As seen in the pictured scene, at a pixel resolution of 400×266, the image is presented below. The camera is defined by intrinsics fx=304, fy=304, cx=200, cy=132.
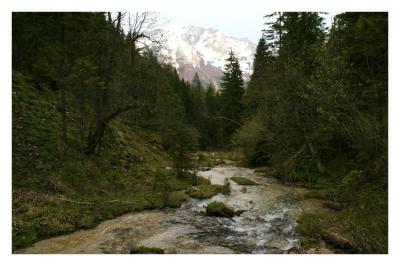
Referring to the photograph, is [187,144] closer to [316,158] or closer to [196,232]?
[316,158]

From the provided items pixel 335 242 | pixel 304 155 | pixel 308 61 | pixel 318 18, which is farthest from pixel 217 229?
pixel 318 18

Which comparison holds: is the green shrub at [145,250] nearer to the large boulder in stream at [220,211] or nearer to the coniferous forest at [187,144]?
the coniferous forest at [187,144]

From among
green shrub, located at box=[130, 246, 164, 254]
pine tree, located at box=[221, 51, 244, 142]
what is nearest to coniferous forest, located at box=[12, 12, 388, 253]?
green shrub, located at box=[130, 246, 164, 254]

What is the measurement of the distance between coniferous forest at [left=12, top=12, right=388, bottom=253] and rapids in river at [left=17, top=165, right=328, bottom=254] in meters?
0.10

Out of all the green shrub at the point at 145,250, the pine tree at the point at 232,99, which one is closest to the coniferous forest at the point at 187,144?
the green shrub at the point at 145,250

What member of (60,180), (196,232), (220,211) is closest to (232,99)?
(220,211)

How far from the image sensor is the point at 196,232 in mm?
11102

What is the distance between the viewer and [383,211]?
351 inches

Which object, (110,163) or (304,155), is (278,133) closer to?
(304,155)

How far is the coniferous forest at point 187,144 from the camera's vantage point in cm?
998

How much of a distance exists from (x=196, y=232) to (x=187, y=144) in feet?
31.9

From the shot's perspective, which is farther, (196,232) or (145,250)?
(196,232)

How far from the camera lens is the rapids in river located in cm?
950

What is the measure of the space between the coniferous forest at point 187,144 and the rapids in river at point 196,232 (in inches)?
3.8
